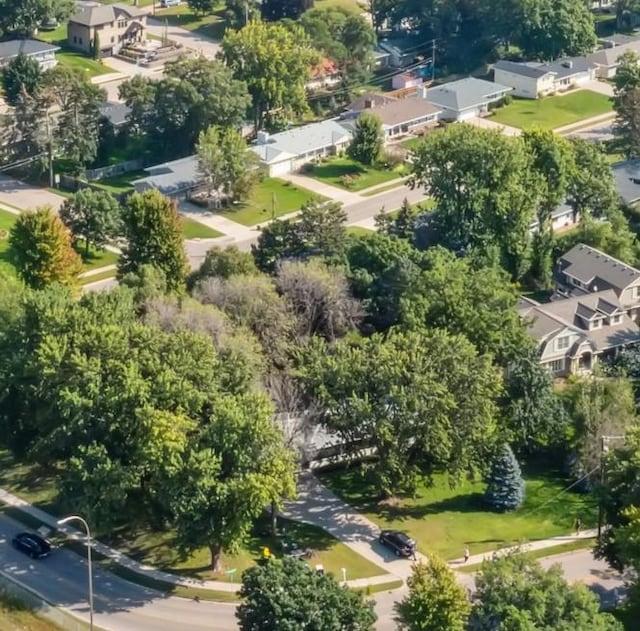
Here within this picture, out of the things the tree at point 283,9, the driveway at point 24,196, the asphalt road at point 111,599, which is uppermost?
the tree at point 283,9

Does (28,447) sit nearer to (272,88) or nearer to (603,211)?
(603,211)

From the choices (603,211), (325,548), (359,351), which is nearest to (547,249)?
(603,211)

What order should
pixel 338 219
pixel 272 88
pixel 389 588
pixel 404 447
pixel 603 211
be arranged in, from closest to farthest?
pixel 389 588 < pixel 404 447 < pixel 338 219 < pixel 603 211 < pixel 272 88

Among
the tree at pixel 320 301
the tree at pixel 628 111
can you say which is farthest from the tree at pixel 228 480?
the tree at pixel 628 111

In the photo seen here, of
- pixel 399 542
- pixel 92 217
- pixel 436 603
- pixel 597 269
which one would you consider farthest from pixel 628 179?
pixel 436 603

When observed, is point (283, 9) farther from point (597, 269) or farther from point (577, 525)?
point (577, 525)

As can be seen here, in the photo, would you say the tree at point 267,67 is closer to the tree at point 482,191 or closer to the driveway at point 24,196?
the driveway at point 24,196
